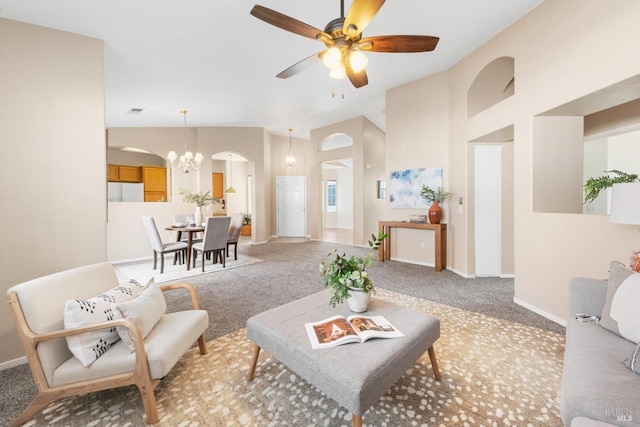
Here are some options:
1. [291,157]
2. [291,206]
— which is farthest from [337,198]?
[291,157]

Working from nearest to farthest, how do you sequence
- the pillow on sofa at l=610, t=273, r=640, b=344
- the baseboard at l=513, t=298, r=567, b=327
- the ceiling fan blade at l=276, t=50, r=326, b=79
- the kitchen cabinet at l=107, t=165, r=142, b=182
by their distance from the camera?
the pillow on sofa at l=610, t=273, r=640, b=344, the ceiling fan blade at l=276, t=50, r=326, b=79, the baseboard at l=513, t=298, r=567, b=327, the kitchen cabinet at l=107, t=165, r=142, b=182

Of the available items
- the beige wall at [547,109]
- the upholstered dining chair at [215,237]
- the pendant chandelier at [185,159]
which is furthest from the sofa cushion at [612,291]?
the pendant chandelier at [185,159]

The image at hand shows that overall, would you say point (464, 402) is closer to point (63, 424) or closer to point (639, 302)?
point (639, 302)

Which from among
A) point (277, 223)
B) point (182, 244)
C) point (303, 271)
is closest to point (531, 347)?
point (303, 271)

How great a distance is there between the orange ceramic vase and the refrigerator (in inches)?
297

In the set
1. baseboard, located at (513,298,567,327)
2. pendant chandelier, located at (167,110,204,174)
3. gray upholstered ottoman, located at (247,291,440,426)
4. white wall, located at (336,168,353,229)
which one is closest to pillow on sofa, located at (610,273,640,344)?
gray upholstered ottoman, located at (247,291,440,426)

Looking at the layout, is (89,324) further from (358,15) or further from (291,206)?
(291,206)

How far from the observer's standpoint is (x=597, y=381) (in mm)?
1114

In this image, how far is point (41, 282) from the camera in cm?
158

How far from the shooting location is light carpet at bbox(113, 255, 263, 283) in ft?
14.3

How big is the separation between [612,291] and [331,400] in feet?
5.80

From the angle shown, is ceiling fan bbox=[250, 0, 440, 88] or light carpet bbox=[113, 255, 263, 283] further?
light carpet bbox=[113, 255, 263, 283]

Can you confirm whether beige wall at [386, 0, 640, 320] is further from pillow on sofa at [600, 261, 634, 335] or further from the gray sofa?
Answer: the gray sofa

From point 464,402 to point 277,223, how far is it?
7.32m
